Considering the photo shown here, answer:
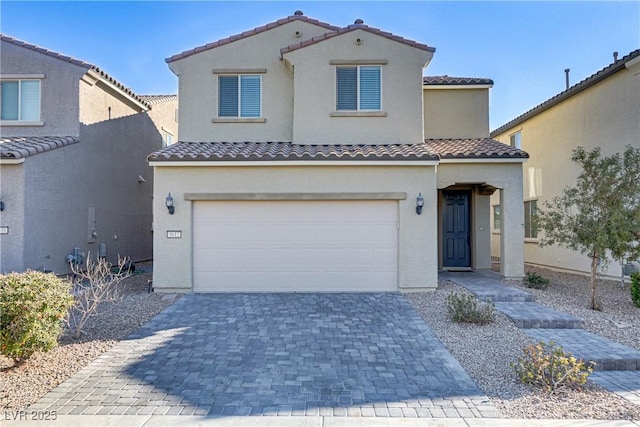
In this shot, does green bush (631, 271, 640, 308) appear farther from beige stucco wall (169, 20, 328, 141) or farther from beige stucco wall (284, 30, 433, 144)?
beige stucco wall (169, 20, 328, 141)

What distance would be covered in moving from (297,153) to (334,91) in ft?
8.75

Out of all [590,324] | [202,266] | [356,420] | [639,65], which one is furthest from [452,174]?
[356,420]

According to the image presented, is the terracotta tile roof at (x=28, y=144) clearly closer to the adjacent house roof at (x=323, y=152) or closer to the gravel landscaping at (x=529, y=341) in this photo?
the adjacent house roof at (x=323, y=152)

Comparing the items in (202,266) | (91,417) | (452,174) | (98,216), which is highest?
(452,174)

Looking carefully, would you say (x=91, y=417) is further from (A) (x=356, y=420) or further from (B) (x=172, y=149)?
(B) (x=172, y=149)

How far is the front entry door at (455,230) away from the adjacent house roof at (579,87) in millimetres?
5427

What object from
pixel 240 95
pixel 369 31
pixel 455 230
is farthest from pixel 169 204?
pixel 455 230

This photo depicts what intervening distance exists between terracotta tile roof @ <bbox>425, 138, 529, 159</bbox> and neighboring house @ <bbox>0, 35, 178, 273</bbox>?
11732 millimetres

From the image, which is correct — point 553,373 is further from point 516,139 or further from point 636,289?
point 516,139

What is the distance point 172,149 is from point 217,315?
17.5 feet

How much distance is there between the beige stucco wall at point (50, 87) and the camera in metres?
12.5

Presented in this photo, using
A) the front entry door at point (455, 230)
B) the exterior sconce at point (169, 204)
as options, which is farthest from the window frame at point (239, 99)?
the front entry door at point (455, 230)

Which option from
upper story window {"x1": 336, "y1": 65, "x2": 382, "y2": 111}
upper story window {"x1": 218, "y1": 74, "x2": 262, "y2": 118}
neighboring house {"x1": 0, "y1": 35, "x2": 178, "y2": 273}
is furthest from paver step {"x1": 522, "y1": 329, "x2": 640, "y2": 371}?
neighboring house {"x1": 0, "y1": 35, "x2": 178, "y2": 273}

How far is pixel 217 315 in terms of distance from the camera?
26.8 feet
